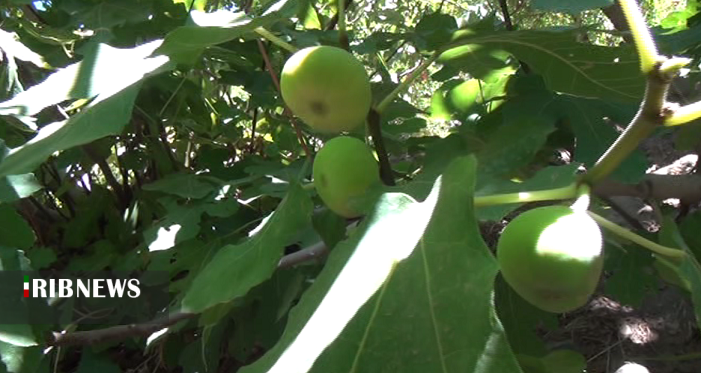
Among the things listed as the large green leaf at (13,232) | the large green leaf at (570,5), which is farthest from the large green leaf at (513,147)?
the large green leaf at (13,232)

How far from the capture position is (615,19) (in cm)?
191

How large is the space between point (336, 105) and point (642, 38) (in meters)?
0.37

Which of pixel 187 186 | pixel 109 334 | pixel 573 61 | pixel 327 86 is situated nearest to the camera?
pixel 327 86

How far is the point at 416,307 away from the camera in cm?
63

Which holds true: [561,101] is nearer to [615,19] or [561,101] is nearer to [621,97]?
[621,97]

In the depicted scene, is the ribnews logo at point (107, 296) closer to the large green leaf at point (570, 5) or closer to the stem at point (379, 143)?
the stem at point (379, 143)

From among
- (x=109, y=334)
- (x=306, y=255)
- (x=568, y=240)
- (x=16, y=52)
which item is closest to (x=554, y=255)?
(x=568, y=240)

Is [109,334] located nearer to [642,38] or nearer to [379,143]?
[379,143]

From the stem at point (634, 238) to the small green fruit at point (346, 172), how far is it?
0.88 feet

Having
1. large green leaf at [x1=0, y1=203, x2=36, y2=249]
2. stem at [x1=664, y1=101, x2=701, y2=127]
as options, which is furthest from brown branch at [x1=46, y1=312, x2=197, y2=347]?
stem at [x1=664, y1=101, x2=701, y2=127]

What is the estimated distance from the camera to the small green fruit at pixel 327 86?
897 millimetres

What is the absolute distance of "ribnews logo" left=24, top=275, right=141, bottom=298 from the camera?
6.24 feet

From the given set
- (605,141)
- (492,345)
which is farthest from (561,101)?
(492,345)

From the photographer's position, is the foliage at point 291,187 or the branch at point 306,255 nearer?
the foliage at point 291,187
